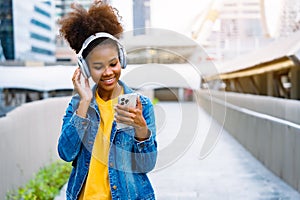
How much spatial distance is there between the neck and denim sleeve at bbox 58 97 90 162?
0.36 ft

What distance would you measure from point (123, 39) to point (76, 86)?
356 millimetres

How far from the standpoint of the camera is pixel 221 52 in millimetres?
30859

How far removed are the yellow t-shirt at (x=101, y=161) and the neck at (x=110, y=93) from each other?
0.08 ft

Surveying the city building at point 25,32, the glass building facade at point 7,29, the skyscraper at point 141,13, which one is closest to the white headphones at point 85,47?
the skyscraper at point 141,13

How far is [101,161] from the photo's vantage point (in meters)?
1.92

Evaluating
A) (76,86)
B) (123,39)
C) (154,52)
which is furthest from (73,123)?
(154,52)

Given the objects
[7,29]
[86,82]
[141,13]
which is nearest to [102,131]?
[86,82]

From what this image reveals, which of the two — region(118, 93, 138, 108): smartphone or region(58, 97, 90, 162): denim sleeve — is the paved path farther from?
region(118, 93, 138, 108): smartphone

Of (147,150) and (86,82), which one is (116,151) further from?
(86,82)

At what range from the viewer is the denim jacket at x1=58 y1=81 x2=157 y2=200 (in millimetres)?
1881

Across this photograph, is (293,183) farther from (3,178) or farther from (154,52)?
(154,52)

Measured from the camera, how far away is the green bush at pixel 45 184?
5.09m

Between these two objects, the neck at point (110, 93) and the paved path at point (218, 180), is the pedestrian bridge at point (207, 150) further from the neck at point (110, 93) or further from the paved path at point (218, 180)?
the neck at point (110, 93)

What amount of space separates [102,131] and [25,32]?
13445 mm
